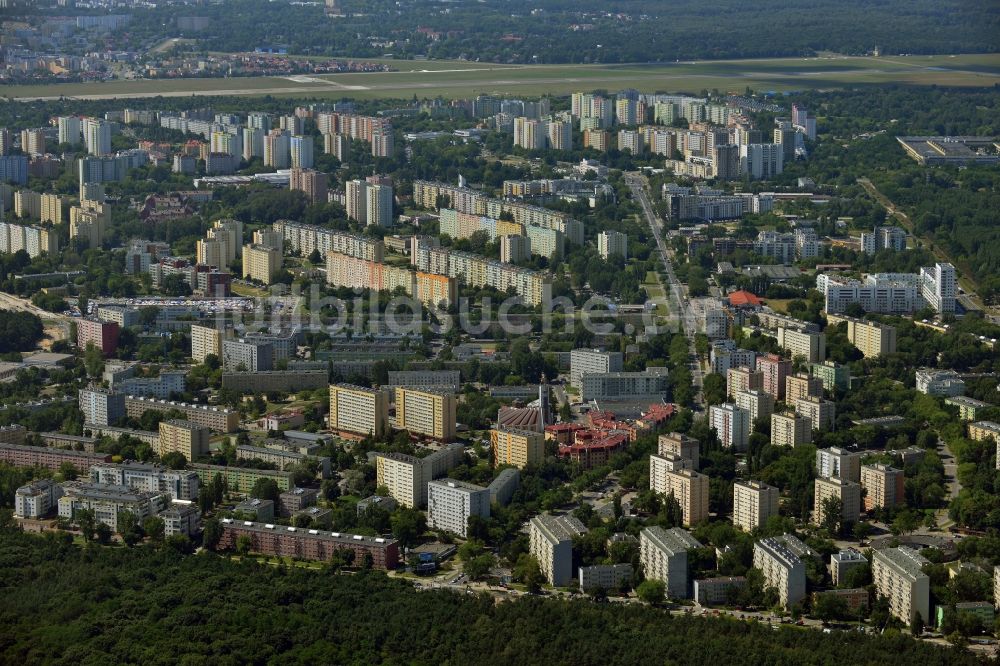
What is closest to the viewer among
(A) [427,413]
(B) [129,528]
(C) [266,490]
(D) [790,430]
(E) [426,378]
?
(B) [129,528]

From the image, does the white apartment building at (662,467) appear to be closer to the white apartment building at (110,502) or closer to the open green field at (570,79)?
the white apartment building at (110,502)

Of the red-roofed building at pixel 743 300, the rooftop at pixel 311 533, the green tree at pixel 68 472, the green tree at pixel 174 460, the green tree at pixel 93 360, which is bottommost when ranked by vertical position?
the rooftop at pixel 311 533

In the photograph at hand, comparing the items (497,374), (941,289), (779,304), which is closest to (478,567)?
(497,374)

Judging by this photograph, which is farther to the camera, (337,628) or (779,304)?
(779,304)

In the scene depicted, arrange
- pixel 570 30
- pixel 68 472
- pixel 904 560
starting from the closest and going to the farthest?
pixel 904 560, pixel 68 472, pixel 570 30

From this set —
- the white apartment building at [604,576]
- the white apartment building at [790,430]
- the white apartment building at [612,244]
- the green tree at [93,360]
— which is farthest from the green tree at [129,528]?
the white apartment building at [612,244]

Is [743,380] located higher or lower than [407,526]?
higher

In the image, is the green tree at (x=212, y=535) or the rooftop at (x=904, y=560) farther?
the green tree at (x=212, y=535)

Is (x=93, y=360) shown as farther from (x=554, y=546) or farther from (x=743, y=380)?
(x=554, y=546)

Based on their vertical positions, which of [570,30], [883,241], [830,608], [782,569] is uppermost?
[570,30]
